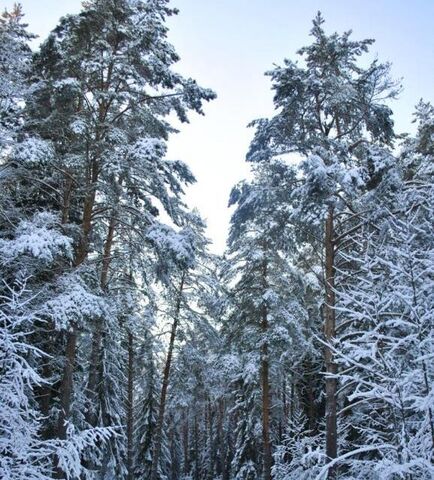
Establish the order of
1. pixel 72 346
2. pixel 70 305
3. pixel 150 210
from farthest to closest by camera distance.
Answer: pixel 150 210 < pixel 72 346 < pixel 70 305

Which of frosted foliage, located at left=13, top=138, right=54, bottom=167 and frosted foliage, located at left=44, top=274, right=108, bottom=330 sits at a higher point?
frosted foliage, located at left=13, top=138, right=54, bottom=167

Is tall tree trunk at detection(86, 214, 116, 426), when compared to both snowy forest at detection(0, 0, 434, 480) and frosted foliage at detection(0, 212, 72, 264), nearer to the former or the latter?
snowy forest at detection(0, 0, 434, 480)

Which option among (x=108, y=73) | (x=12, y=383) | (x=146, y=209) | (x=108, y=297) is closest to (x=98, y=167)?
(x=146, y=209)

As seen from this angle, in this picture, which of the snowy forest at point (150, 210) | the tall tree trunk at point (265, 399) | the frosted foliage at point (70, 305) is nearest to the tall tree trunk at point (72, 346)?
the snowy forest at point (150, 210)

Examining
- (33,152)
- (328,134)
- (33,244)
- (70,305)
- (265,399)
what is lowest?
(265,399)

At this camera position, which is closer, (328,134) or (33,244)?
(33,244)

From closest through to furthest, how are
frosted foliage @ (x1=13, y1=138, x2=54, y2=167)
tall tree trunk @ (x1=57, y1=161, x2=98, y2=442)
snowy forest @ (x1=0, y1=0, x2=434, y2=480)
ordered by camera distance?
1. snowy forest @ (x1=0, y1=0, x2=434, y2=480)
2. frosted foliage @ (x1=13, y1=138, x2=54, y2=167)
3. tall tree trunk @ (x1=57, y1=161, x2=98, y2=442)

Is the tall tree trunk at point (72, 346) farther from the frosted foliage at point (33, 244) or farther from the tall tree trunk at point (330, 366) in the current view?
the tall tree trunk at point (330, 366)

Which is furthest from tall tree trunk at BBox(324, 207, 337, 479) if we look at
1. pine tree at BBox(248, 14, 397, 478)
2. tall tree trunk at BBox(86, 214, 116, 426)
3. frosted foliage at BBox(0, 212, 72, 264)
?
frosted foliage at BBox(0, 212, 72, 264)

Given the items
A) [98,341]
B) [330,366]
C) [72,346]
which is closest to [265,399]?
[330,366]

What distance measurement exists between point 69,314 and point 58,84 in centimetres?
463

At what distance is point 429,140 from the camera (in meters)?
15.3

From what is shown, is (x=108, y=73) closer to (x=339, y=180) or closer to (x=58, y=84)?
(x=58, y=84)

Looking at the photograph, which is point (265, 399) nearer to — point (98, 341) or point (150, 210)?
point (98, 341)
